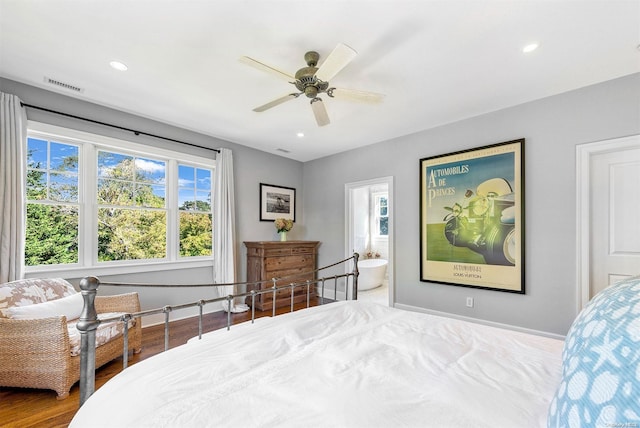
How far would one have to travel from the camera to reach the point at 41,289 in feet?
7.99

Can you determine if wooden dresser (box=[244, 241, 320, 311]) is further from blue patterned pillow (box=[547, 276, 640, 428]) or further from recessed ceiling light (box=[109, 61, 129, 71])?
blue patterned pillow (box=[547, 276, 640, 428])

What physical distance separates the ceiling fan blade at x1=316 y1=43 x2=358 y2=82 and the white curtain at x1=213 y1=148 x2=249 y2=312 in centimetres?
251

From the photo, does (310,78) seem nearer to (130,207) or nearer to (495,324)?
(130,207)

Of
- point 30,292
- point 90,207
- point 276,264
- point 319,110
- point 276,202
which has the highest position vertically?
point 319,110

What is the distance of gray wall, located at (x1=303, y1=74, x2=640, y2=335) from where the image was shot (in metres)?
2.66

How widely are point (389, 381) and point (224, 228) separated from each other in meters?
3.53

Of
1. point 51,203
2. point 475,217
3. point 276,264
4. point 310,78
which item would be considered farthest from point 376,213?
point 51,203

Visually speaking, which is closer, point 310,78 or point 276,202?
point 310,78

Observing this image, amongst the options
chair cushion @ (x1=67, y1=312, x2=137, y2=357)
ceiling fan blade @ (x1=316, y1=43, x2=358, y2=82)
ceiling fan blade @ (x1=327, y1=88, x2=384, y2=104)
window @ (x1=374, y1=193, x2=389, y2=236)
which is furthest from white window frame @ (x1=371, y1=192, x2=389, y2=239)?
chair cushion @ (x1=67, y1=312, x2=137, y2=357)

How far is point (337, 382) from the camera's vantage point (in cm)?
98

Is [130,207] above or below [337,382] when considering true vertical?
above

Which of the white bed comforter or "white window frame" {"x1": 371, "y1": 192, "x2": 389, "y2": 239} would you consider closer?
the white bed comforter

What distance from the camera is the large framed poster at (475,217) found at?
3104 mm

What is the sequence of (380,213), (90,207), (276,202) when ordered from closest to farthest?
(90,207)
(276,202)
(380,213)
